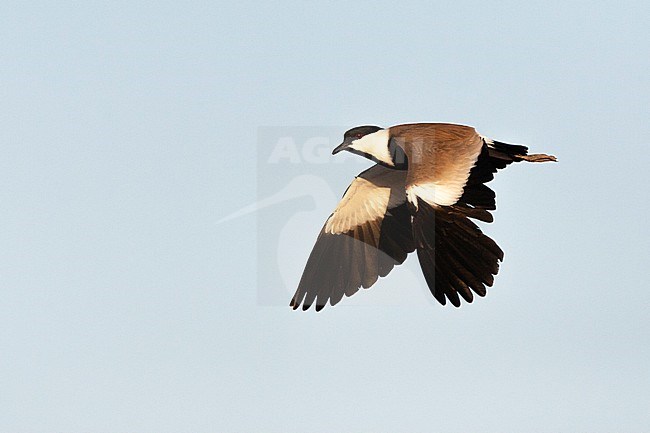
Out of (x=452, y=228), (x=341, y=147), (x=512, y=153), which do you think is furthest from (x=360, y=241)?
(x=452, y=228)

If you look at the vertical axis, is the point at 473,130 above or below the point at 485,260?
above

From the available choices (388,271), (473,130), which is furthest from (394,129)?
(388,271)

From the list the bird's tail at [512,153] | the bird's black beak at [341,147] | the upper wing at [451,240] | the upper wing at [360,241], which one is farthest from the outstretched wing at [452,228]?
the upper wing at [360,241]

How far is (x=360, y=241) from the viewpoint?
15.1 meters

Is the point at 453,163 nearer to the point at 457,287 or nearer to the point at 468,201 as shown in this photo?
the point at 468,201

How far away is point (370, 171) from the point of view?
15.2 metres

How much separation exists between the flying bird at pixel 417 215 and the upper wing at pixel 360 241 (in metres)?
0.01

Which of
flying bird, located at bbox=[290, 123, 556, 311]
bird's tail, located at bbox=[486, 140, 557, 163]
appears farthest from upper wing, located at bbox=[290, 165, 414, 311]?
bird's tail, located at bbox=[486, 140, 557, 163]

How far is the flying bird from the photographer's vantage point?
41.5ft

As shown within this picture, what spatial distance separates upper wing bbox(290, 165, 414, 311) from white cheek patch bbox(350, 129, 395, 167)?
950 millimetres

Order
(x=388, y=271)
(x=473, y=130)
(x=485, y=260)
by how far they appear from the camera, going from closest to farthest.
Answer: (x=485, y=260), (x=473, y=130), (x=388, y=271)

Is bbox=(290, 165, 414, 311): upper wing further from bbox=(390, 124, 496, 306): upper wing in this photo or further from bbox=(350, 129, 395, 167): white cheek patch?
bbox=(390, 124, 496, 306): upper wing

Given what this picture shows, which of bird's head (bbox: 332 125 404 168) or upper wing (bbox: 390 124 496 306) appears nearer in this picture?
upper wing (bbox: 390 124 496 306)

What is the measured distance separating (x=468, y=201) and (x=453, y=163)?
20.2 inches
